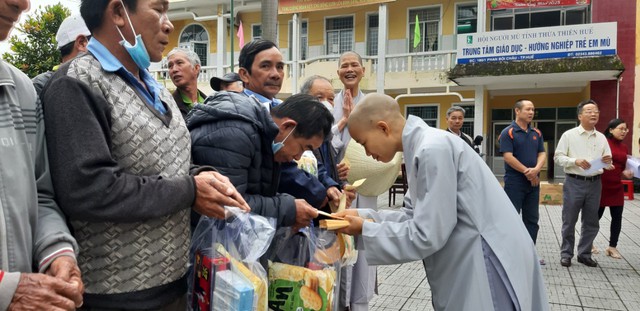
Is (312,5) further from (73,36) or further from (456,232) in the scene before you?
(456,232)

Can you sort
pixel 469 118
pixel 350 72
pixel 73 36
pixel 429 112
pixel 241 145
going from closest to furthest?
1. pixel 241 145
2. pixel 73 36
3. pixel 350 72
4. pixel 469 118
5. pixel 429 112

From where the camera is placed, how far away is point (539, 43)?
1326 cm

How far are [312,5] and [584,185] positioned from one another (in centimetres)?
1344

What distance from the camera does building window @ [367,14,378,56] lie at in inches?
689

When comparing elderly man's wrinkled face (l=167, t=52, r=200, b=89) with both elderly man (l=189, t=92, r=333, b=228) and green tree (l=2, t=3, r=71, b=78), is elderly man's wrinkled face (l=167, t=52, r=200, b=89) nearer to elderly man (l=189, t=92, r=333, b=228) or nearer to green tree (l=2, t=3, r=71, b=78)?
elderly man (l=189, t=92, r=333, b=228)

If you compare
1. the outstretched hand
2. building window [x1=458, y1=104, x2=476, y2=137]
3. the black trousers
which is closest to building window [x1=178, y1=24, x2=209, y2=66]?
building window [x1=458, y1=104, x2=476, y2=137]

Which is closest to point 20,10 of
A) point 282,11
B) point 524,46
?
point 524,46

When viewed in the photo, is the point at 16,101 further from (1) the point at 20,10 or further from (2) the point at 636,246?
(2) the point at 636,246

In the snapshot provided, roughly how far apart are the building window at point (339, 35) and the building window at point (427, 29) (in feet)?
7.66

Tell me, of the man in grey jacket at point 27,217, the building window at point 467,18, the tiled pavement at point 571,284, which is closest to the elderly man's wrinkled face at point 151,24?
the man in grey jacket at point 27,217

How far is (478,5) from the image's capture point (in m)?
15.1

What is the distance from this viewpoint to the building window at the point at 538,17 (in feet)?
51.0

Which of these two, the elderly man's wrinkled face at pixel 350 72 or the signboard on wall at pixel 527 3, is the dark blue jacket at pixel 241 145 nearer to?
the elderly man's wrinkled face at pixel 350 72

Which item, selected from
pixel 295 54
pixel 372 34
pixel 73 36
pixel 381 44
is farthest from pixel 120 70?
pixel 372 34
